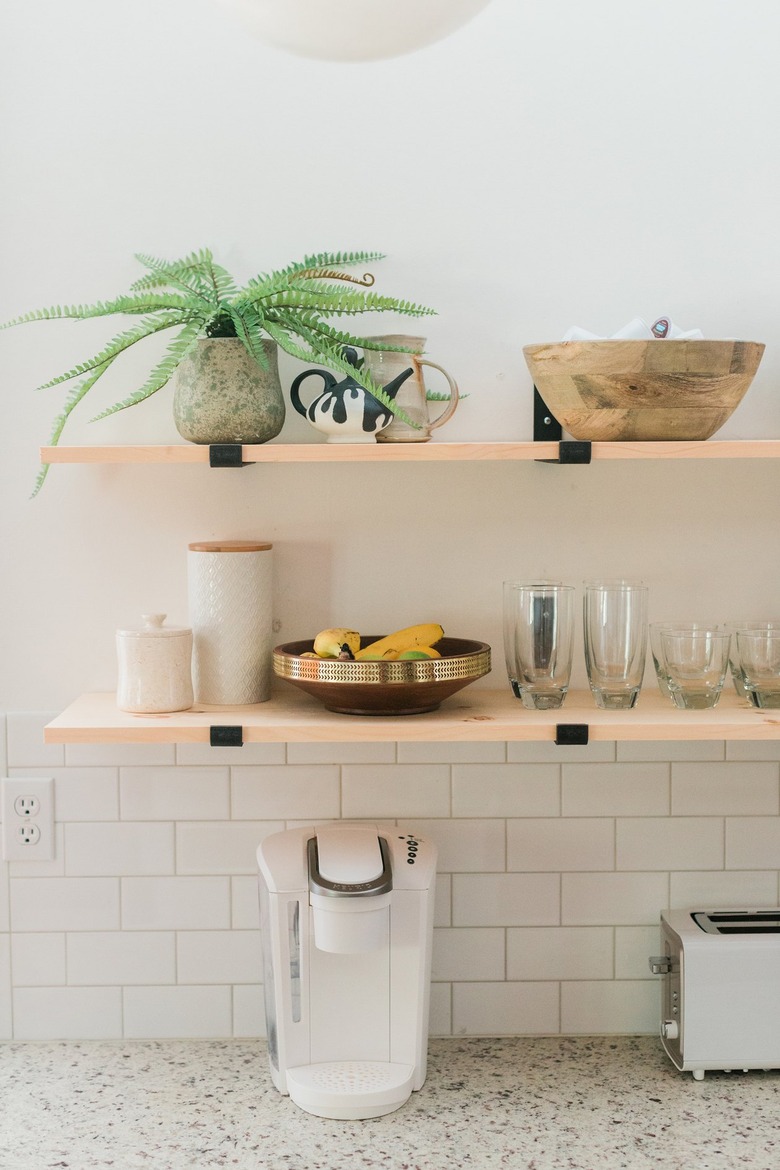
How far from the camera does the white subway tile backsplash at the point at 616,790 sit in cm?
164

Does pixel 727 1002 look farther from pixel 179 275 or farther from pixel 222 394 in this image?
pixel 179 275

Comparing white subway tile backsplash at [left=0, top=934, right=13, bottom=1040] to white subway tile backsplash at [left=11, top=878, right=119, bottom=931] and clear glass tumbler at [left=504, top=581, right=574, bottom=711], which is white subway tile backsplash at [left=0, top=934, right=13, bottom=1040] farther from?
clear glass tumbler at [left=504, top=581, right=574, bottom=711]

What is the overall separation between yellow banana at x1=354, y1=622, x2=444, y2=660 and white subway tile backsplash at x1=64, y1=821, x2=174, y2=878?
1.43 ft

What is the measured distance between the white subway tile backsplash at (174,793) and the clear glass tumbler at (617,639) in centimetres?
58

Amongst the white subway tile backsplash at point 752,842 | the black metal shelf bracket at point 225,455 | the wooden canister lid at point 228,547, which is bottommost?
the white subway tile backsplash at point 752,842

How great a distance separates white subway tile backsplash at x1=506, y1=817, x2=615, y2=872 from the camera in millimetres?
1646

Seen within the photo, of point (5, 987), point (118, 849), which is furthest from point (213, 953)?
point (5, 987)

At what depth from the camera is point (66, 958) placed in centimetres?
164

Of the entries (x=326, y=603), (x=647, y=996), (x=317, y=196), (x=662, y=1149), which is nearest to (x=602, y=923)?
(x=647, y=996)

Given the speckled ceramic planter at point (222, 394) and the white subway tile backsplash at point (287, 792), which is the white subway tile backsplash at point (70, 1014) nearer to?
the white subway tile backsplash at point (287, 792)

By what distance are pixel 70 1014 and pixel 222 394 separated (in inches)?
37.6

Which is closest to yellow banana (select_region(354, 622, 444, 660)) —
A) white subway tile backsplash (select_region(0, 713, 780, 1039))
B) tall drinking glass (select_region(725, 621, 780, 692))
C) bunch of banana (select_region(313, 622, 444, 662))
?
bunch of banana (select_region(313, 622, 444, 662))

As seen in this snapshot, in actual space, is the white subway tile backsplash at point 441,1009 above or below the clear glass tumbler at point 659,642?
below

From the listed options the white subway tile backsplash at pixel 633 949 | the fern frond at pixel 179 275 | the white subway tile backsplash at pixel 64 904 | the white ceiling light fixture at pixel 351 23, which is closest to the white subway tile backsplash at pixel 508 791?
the white subway tile backsplash at pixel 633 949
